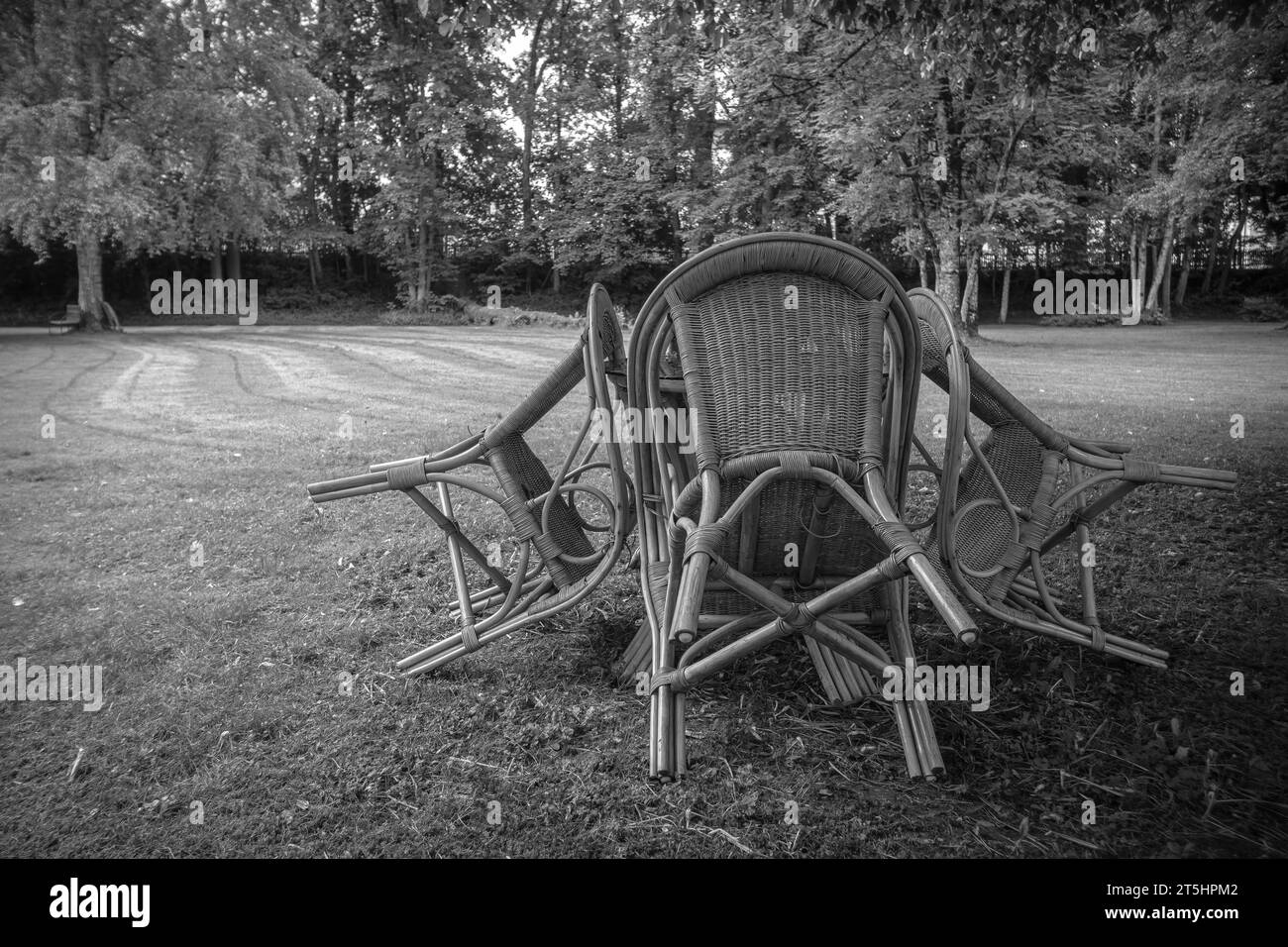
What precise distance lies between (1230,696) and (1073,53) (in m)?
4.21

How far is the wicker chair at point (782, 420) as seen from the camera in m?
2.10

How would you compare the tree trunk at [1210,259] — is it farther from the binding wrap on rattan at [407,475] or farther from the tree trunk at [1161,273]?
the binding wrap on rattan at [407,475]

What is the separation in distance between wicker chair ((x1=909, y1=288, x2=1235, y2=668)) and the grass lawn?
0.56ft

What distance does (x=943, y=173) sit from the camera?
14.0m

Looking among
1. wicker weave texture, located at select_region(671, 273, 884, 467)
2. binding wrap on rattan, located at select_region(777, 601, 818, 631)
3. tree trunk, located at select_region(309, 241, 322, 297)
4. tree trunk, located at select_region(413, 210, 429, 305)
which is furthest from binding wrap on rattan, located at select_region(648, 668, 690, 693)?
tree trunk, located at select_region(309, 241, 322, 297)

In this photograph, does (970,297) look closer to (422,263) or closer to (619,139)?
(619,139)

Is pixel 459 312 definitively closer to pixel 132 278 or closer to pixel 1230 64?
pixel 132 278

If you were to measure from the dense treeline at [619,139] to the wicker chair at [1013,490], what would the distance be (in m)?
2.25

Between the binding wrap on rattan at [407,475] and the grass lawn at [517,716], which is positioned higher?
the binding wrap on rattan at [407,475]

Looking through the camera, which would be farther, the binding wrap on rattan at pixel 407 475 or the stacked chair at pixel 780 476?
the binding wrap on rattan at pixel 407 475

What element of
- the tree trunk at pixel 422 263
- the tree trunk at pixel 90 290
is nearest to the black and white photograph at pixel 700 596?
the tree trunk at pixel 90 290

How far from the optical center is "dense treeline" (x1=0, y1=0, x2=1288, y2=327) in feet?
25.8

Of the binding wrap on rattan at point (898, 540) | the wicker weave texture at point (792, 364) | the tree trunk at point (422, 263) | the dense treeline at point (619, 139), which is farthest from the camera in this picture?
the tree trunk at point (422, 263)
